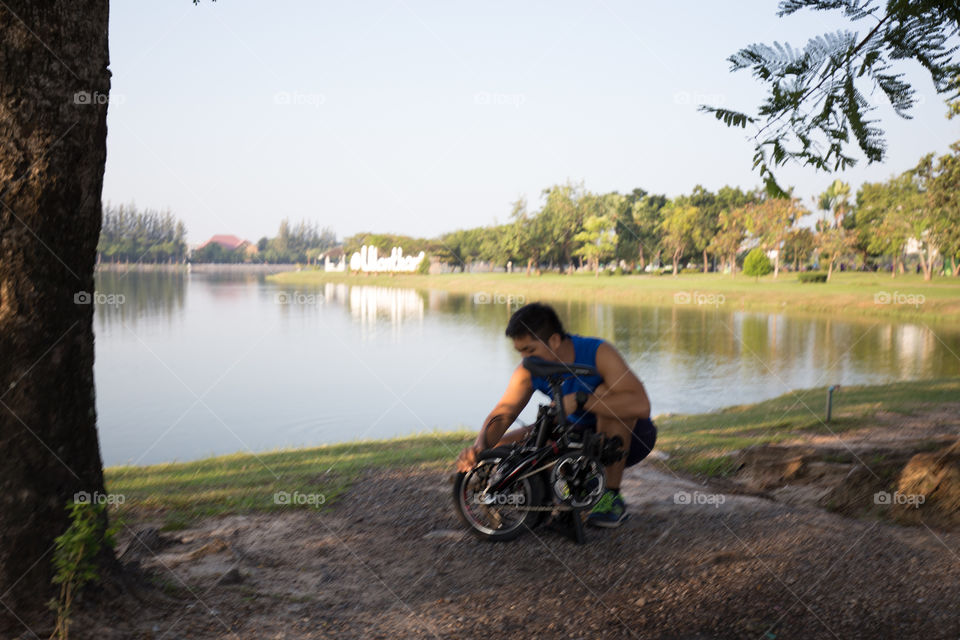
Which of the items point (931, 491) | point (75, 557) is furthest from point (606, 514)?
point (75, 557)

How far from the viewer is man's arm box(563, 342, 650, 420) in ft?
15.8

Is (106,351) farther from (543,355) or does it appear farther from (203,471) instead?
(543,355)

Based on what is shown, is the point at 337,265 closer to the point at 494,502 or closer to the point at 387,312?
the point at 387,312

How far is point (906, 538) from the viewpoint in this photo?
4945mm

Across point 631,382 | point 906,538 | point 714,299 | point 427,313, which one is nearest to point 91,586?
point 631,382

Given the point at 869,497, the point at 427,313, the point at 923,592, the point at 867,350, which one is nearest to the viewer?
the point at 923,592

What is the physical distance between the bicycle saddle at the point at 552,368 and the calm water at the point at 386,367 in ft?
39.2

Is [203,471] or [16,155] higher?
[16,155]

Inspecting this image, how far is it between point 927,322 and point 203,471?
1620 inches

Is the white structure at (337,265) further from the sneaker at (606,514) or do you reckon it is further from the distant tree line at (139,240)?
the sneaker at (606,514)

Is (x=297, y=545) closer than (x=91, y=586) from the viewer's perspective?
No

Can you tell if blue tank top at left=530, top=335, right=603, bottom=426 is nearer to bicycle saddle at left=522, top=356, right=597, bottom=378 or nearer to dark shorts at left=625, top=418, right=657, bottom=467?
bicycle saddle at left=522, top=356, right=597, bottom=378

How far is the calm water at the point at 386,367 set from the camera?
18766 mm

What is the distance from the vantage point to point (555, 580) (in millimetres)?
4199
